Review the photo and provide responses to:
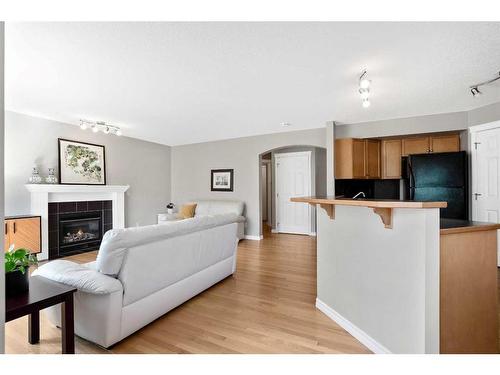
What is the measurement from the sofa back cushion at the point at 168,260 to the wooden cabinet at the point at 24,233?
3.17 meters

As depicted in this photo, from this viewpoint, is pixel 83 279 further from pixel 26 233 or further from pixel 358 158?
pixel 358 158

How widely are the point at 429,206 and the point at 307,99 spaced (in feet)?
8.84

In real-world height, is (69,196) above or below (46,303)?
above

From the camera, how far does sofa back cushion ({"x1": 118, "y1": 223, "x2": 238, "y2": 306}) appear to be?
1.92 m

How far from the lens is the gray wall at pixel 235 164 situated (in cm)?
563

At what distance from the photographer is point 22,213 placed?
4250 mm

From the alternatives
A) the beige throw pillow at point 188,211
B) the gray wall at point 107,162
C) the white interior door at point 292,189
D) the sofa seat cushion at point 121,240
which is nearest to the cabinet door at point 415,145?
the white interior door at point 292,189

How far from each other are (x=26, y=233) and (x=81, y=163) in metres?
1.63

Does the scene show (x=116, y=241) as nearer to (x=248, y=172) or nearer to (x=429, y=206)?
(x=429, y=206)

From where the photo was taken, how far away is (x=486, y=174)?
147 inches

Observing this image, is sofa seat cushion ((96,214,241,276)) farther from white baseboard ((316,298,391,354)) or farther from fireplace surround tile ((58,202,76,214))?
fireplace surround tile ((58,202,76,214))

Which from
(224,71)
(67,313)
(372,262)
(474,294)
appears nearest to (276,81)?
(224,71)

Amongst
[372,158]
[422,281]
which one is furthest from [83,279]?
[372,158]

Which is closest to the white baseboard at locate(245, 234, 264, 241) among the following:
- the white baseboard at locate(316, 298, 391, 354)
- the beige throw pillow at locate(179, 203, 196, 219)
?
the beige throw pillow at locate(179, 203, 196, 219)
